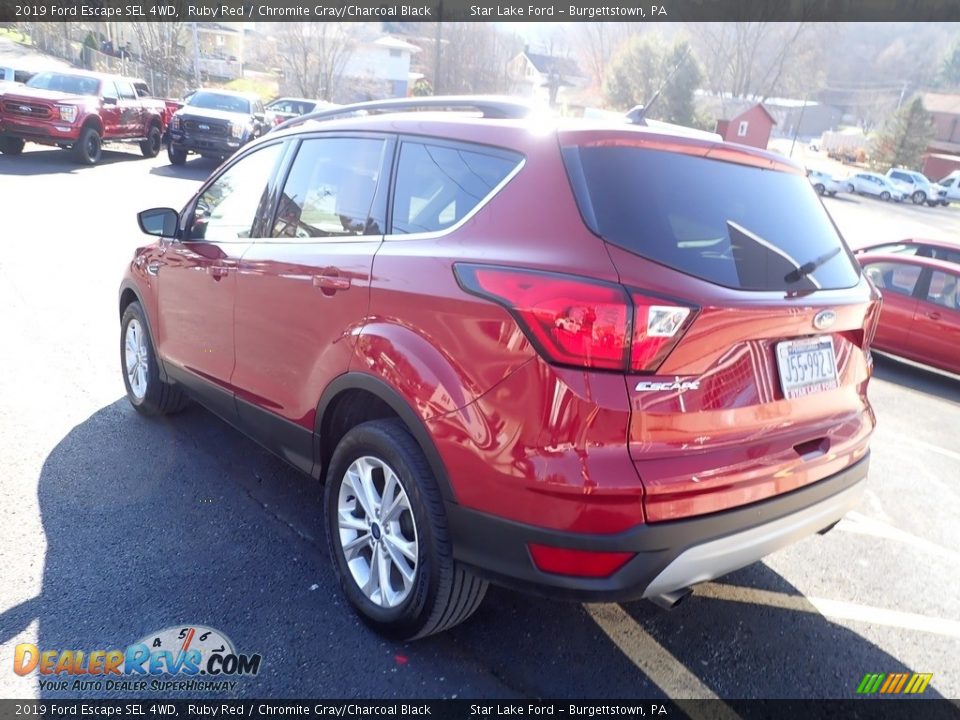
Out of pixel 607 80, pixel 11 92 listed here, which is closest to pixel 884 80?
pixel 607 80

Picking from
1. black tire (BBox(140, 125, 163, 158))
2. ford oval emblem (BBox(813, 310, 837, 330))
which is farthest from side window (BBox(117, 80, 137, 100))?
ford oval emblem (BBox(813, 310, 837, 330))

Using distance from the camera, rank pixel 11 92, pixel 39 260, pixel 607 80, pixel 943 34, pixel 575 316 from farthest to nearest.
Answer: pixel 943 34 → pixel 607 80 → pixel 11 92 → pixel 39 260 → pixel 575 316

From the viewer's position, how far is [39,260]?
8.16m

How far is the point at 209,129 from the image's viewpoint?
62.6ft

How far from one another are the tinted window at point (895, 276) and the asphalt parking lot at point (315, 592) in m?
3.95

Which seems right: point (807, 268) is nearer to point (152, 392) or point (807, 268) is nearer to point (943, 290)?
point (152, 392)

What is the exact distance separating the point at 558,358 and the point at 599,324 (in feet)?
0.51

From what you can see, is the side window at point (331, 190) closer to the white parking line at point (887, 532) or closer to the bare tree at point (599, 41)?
the white parking line at point (887, 532)

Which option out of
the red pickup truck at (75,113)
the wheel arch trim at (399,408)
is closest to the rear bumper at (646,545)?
the wheel arch trim at (399,408)

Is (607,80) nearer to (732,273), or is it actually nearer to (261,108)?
(261,108)

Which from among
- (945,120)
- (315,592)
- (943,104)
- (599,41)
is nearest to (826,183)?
(599,41)

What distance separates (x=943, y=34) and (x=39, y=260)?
12825cm

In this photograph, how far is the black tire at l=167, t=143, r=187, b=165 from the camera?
19.5m

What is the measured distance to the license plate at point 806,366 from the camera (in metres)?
2.41
